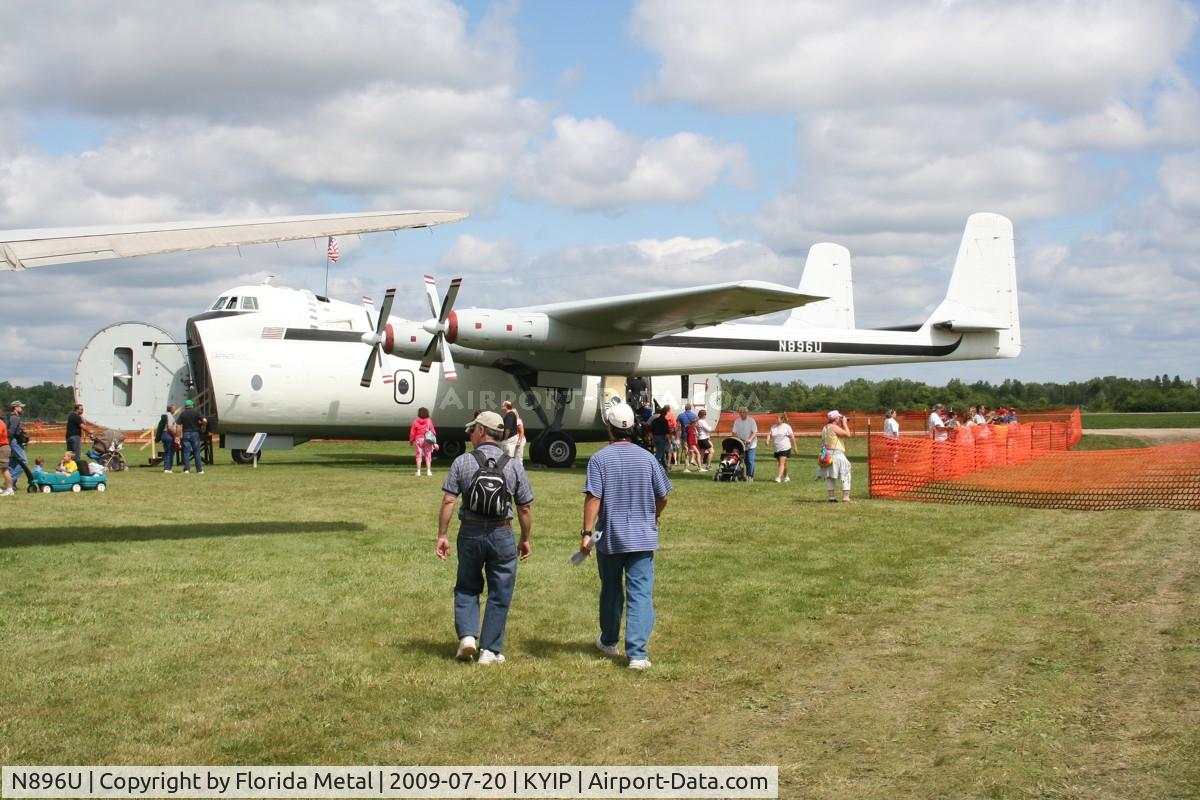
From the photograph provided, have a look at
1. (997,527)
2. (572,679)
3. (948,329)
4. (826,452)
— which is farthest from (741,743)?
(948,329)

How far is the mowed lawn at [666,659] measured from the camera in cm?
513

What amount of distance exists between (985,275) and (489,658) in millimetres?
26127

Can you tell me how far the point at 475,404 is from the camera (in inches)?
1023

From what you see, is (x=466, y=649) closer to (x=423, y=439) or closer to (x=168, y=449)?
(x=423, y=439)

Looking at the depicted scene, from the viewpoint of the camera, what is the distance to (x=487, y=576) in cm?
690

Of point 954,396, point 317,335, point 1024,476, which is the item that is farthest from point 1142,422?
point 317,335

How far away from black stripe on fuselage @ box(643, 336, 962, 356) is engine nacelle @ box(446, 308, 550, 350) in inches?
152

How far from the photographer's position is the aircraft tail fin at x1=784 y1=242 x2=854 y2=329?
1172 inches

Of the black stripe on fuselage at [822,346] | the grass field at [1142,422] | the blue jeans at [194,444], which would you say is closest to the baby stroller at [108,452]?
the blue jeans at [194,444]

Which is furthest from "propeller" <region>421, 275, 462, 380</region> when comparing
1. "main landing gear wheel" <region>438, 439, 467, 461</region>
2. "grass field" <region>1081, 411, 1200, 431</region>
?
"grass field" <region>1081, 411, 1200, 431</region>

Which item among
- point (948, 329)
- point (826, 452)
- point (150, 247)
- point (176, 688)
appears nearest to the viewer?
point (176, 688)

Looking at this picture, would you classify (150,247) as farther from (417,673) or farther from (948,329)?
(948,329)

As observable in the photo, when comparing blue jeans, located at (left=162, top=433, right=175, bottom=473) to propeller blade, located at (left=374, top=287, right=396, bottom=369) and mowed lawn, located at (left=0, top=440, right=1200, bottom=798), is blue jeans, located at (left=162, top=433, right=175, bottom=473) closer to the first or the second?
propeller blade, located at (left=374, top=287, right=396, bottom=369)

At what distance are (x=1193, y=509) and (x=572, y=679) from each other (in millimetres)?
12573
